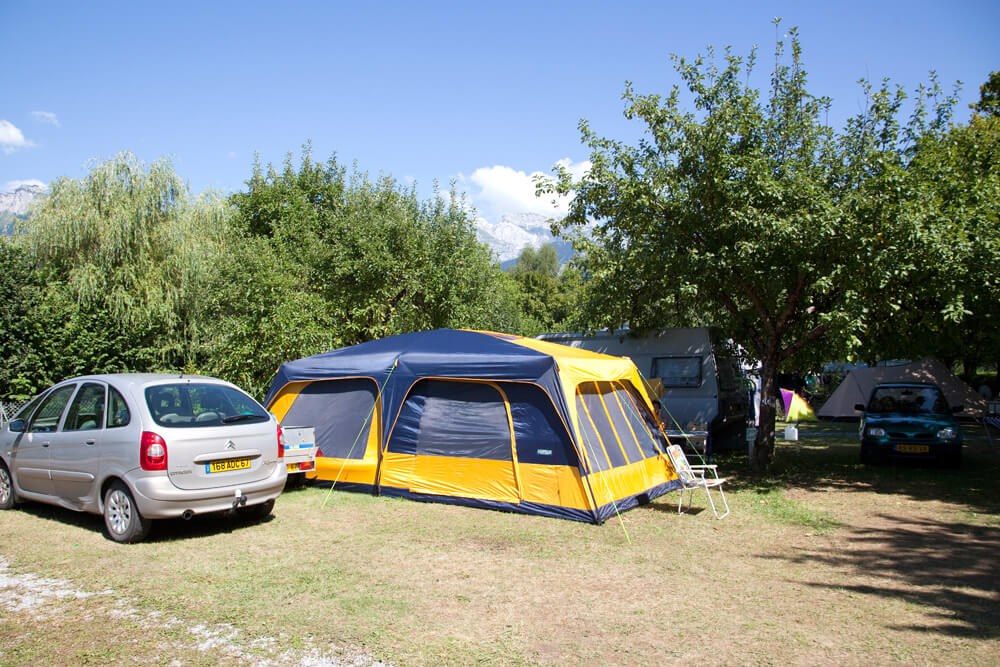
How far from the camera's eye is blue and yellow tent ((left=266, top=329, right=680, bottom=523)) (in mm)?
8469

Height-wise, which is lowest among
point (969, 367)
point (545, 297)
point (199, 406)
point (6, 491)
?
point (6, 491)

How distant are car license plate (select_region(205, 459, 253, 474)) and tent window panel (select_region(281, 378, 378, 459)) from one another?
2609 millimetres

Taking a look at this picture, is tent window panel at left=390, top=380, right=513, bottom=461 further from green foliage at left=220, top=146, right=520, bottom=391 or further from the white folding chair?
green foliage at left=220, top=146, right=520, bottom=391

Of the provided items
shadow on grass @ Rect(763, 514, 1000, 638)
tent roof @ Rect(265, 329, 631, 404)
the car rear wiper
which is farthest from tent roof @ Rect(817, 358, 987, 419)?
the car rear wiper

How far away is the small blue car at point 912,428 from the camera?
12133mm

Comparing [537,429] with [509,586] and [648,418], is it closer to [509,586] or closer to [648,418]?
[648,418]

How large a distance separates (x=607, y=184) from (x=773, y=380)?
438 cm

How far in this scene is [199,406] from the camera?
7.30 m

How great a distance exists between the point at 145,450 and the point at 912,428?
39.3 feet

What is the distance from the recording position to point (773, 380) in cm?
1206

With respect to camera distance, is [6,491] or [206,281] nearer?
[6,491]

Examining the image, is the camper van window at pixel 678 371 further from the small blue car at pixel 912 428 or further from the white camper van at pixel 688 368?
the small blue car at pixel 912 428

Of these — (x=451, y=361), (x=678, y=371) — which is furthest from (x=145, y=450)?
(x=678, y=371)

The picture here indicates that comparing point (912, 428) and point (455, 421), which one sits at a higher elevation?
point (455, 421)
